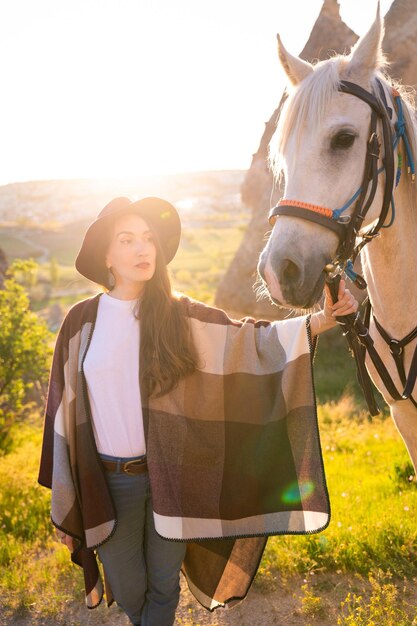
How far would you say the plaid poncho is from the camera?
2510 mm

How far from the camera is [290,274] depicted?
2277 mm

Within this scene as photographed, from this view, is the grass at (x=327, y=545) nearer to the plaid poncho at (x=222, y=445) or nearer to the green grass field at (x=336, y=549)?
the green grass field at (x=336, y=549)

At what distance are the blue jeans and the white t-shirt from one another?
132 millimetres

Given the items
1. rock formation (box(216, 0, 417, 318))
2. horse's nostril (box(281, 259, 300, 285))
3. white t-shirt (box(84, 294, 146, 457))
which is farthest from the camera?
rock formation (box(216, 0, 417, 318))

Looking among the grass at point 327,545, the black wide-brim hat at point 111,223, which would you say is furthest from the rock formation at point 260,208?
the black wide-brim hat at point 111,223

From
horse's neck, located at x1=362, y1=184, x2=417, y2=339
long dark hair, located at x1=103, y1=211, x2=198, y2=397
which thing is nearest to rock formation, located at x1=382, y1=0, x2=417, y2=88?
horse's neck, located at x1=362, y1=184, x2=417, y2=339

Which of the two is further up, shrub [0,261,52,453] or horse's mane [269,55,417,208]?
horse's mane [269,55,417,208]

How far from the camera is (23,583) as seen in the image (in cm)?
409

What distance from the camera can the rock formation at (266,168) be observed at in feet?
40.1

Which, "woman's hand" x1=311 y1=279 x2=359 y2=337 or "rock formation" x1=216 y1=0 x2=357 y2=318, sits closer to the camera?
"woman's hand" x1=311 y1=279 x2=359 y2=337

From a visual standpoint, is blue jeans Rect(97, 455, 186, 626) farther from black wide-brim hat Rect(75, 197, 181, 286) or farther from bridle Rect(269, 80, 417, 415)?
bridle Rect(269, 80, 417, 415)

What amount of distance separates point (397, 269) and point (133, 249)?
4.85 feet

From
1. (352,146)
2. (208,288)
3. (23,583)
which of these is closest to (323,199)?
(352,146)

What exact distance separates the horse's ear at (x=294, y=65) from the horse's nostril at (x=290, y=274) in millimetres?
1172
